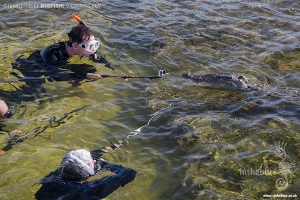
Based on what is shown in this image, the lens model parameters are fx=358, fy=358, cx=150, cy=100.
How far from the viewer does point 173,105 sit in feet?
24.4

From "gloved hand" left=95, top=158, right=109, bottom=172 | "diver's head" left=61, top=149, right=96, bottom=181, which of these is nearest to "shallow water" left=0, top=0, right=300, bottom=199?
"gloved hand" left=95, top=158, right=109, bottom=172

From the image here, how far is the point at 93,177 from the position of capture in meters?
5.13

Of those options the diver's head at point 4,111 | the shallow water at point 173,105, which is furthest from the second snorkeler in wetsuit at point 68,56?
the diver's head at point 4,111

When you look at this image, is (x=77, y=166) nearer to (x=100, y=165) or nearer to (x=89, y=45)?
(x=100, y=165)

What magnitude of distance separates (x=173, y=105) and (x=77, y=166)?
332 centimetres

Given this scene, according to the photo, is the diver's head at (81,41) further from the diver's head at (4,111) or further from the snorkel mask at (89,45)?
the diver's head at (4,111)

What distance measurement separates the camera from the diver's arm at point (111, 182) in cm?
499

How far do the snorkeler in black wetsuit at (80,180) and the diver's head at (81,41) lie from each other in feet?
9.27

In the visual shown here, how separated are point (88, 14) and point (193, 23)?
3636 mm

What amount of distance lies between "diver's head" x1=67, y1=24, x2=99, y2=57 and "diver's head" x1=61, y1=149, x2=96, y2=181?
328cm

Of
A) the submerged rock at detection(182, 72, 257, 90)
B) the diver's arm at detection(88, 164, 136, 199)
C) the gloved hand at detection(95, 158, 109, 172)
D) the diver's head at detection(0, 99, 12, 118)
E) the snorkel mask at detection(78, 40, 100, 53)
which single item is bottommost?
the diver's arm at detection(88, 164, 136, 199)

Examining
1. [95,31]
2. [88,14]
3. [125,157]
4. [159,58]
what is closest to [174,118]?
[125,157]

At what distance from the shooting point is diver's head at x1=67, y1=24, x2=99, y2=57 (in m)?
7.25

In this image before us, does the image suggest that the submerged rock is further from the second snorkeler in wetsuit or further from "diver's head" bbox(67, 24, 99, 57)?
"diver's head" bbox(67, 24, 99, 57)
